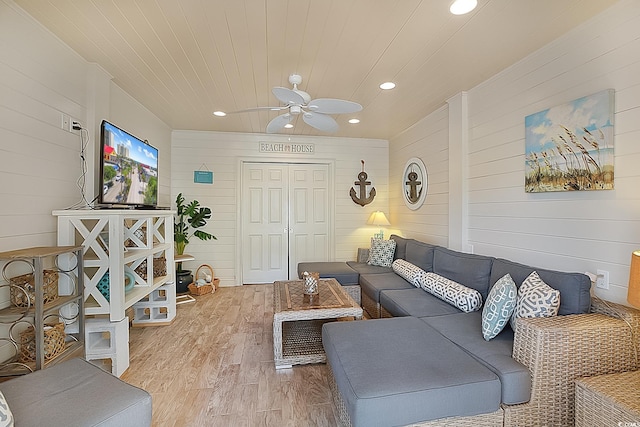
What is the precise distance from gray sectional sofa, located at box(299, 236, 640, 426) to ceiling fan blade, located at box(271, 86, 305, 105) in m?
1.70

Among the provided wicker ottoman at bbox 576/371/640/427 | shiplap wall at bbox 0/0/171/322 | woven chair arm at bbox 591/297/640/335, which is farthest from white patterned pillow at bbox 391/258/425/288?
shiplap wall at bbox 0/0/171/322

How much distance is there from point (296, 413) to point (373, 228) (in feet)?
12.4

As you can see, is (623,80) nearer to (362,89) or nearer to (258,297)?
(362,89)

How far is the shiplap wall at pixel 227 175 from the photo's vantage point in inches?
184

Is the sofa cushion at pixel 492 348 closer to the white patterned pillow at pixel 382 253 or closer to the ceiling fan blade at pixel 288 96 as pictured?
Result: the white patterned pillow at pixel 382 253

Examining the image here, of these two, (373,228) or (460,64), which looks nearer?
(460,64)

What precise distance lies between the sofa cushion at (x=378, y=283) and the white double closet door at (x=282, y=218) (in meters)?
1.66

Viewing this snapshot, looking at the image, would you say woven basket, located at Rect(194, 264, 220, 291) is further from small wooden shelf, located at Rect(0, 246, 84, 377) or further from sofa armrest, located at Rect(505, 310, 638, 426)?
sofa armrest, located at Rect(505, 310, 638, 426)

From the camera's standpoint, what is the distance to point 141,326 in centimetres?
314

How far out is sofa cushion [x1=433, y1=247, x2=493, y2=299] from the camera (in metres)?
2.52

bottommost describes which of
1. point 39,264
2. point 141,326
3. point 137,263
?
point 141,326

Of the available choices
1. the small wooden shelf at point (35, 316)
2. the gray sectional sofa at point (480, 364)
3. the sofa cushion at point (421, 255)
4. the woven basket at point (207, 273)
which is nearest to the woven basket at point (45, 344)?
the small wooden shelf at point (35, 316)

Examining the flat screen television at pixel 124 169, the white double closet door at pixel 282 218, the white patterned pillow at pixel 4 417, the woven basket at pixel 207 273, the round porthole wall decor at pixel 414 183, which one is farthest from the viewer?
the white double closet door at pixel 282 218

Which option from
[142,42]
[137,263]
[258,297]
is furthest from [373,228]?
[142,42]
